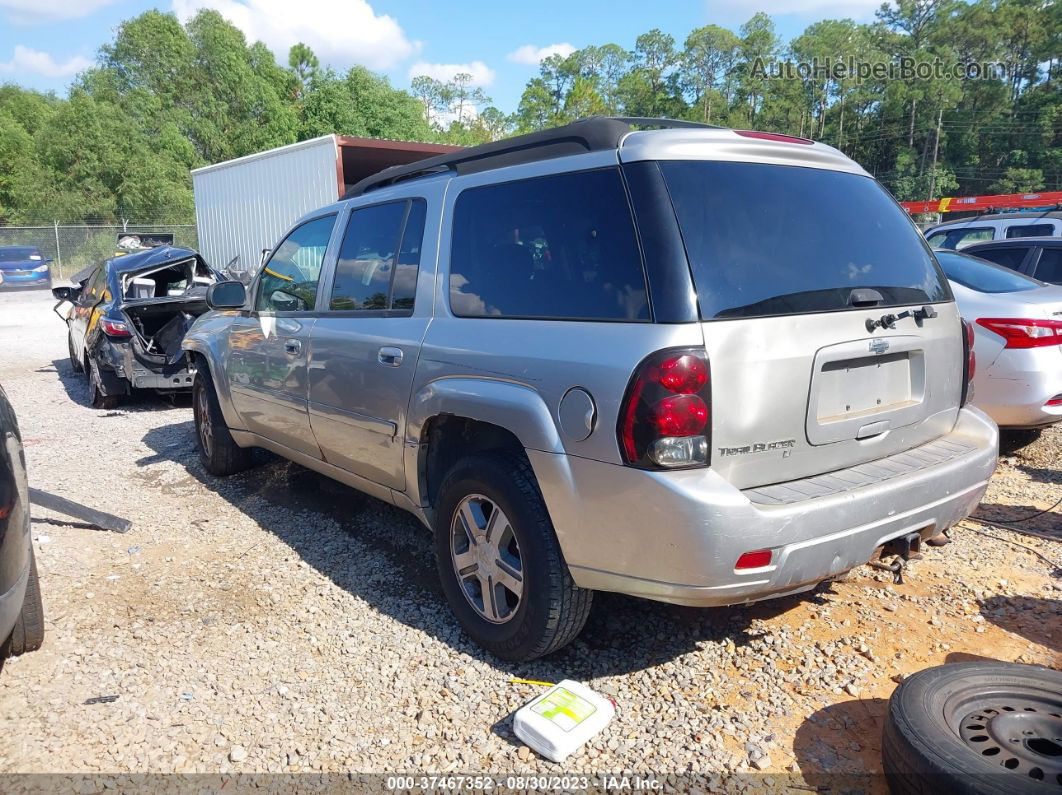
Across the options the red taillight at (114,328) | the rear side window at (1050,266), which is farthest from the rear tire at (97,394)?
the rear side window at (1050,266)

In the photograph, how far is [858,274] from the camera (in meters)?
2.76

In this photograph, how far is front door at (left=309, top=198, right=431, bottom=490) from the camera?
3.39 m

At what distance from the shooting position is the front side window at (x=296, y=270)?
13.9ft

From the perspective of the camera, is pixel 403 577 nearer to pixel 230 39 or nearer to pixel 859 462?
pixel 859 462

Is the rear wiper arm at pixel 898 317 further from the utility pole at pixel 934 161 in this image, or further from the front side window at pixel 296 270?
the utility pole at pixel 934 161

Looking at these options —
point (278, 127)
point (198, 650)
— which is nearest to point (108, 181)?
point (278, 127)

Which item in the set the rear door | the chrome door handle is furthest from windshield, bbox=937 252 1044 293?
the chrome door handle

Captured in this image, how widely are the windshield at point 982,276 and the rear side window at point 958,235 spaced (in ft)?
15.3

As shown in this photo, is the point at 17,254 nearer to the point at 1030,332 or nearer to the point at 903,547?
the point at 1030,332

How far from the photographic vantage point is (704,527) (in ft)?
7.48

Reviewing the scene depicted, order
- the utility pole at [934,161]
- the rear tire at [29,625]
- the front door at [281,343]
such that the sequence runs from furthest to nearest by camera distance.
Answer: the utility pole at [934,161] < the front door at [281,343] < the rear tire at [29,625]

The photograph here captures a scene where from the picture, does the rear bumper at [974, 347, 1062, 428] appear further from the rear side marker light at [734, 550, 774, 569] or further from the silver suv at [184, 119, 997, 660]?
the rear side marker light at [734, 550, 774, 569]

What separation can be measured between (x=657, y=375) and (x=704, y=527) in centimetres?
49

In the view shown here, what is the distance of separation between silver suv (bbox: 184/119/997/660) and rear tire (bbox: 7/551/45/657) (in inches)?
59.3
